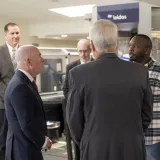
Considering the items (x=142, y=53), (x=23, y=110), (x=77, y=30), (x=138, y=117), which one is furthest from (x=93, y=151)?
(x=77, y=30)

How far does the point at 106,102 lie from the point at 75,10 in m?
6.66

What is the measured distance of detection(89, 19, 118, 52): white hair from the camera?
1633 mm

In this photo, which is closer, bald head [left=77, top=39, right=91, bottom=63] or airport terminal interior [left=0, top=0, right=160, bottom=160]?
airport terminal interior [left=0, top=0, right=160, bottom=160]

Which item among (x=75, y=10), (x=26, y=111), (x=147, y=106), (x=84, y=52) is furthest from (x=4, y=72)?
(x=75, y=10)

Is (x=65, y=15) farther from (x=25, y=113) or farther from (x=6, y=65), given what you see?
(x=25, y=113)

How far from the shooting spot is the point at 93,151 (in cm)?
166

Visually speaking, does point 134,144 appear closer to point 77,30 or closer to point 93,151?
point 93,151

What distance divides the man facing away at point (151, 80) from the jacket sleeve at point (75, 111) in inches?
31.0

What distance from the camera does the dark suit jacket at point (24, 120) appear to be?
198cm

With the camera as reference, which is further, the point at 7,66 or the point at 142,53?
the point at 7,66

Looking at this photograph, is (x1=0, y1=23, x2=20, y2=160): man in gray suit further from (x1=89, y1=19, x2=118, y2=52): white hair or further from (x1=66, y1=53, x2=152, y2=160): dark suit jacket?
(x1=89, y1=19, x2=118, y2=52): white hair

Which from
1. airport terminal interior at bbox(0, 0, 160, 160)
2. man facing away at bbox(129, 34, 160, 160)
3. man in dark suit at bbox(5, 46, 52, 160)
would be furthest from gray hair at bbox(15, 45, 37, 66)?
airport terminal interior at bbox(0, 0, 160, 160)

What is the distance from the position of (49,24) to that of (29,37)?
1.11 metres

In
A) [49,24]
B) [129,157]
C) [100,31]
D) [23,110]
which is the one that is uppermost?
[49,24]
